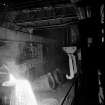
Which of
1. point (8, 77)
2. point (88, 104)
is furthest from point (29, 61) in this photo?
point (88, 104)

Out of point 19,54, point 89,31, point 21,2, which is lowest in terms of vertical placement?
point 19,54

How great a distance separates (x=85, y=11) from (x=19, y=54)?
3.41m

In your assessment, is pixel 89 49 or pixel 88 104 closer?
pixel 89 49

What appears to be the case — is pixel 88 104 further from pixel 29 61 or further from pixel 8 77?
pixel 29 61

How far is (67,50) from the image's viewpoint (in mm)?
9797

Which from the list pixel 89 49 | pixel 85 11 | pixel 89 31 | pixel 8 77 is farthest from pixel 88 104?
pixel 85 11

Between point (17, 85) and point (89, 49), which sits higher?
point (89, 49)

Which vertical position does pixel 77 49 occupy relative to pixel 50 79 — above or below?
above

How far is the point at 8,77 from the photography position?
4465 millimetres

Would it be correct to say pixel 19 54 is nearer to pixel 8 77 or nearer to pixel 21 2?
pixel 8 77

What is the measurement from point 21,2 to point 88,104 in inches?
155

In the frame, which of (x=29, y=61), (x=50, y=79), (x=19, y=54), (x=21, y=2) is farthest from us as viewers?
(x=50, y=79)

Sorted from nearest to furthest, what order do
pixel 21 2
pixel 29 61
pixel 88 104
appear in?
pixel 21 2 < pixel 88 104 < pixel 29 61

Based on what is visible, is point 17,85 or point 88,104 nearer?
point 17,85
